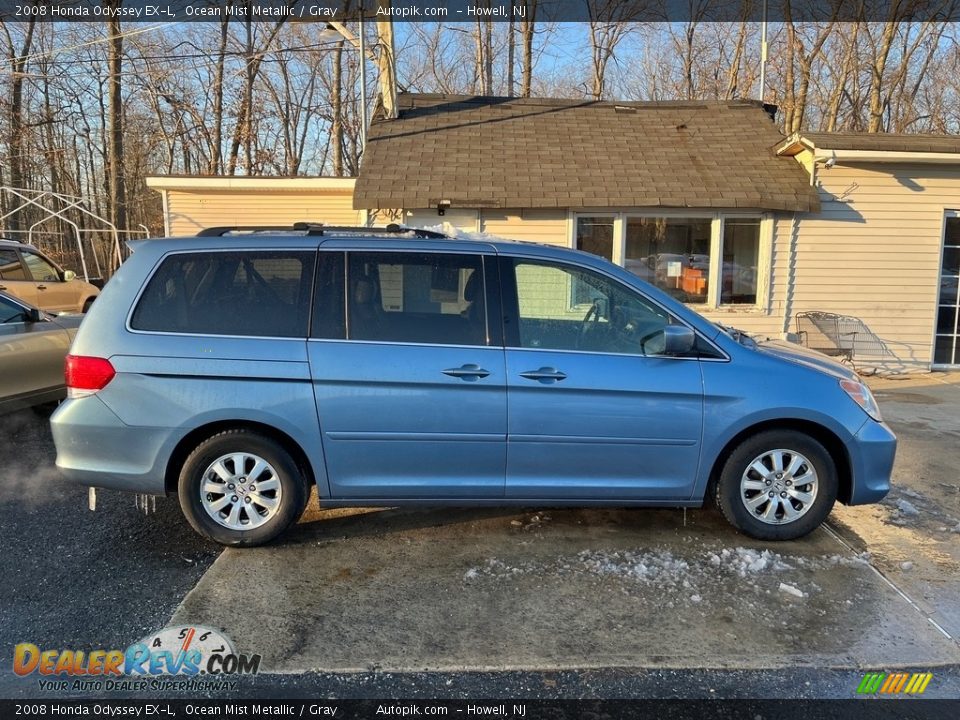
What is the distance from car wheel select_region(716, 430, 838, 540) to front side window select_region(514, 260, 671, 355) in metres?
0.85

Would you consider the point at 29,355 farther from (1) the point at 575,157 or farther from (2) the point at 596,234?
(1) the point at 575,157

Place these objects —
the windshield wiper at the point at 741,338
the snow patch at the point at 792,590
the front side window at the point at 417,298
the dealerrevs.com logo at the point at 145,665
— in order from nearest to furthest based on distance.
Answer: the dealerrevs.com logo at the point at 145,665, the snow patch at the point at 792,590, the front side window at the point at 417,298, the windshield wiper at the point at 741,338

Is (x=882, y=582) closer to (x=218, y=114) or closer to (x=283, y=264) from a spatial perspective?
(x=283, y=264)

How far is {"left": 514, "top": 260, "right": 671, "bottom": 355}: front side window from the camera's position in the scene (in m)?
3.83

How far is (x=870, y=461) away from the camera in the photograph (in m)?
3.86

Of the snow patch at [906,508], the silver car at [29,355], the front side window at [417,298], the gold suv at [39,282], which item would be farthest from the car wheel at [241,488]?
the gold suv at [39,282]

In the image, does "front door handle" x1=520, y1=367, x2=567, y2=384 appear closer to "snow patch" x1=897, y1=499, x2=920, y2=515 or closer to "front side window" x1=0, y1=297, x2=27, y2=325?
"snow patch" x1=897, y1=499, x2=920, y2=515

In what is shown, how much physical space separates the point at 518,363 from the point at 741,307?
7.05 m

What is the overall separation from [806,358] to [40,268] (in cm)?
1115

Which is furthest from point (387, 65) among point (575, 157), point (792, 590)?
point (792, 590)

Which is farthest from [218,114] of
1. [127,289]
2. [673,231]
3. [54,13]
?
[127,289]

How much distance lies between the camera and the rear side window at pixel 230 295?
3.75m

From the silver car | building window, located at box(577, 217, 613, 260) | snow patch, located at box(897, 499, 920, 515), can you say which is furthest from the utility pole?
snow patch, located at box(897, 499, 920, 515)

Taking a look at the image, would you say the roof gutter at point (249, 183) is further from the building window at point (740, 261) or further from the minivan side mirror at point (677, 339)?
the minivan side mirror at point (677, 339)
